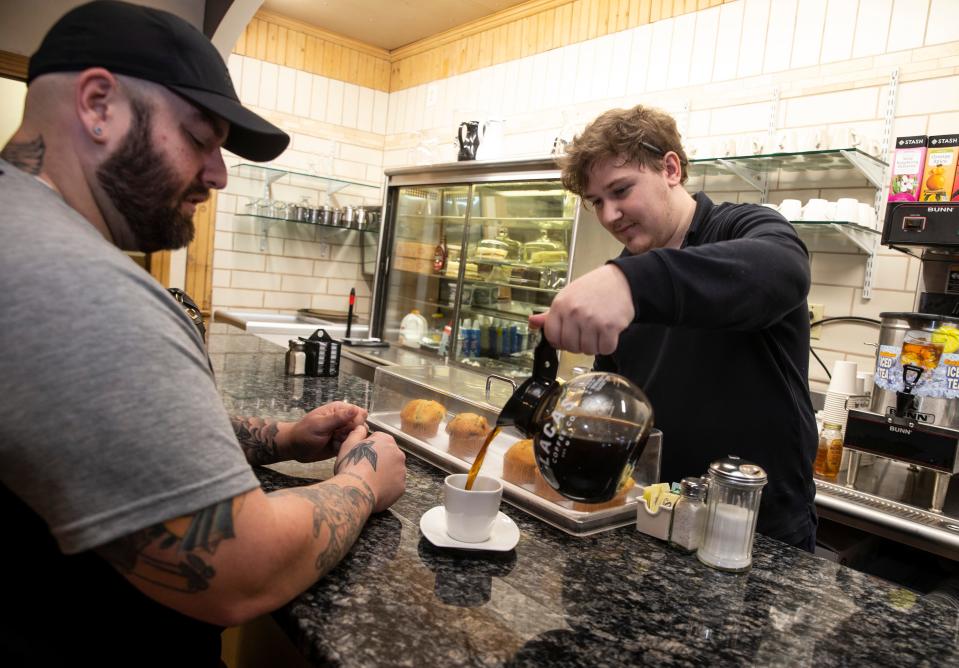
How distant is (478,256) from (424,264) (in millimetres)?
641

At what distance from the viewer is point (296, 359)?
229 centimetres

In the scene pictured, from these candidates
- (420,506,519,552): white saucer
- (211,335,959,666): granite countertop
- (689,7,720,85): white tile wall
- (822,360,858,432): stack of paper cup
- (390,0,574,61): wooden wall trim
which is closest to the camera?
(211,335,959,666): granite countertop

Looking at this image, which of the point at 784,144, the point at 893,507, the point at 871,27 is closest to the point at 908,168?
the point at 784,144

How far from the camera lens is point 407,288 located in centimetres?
516

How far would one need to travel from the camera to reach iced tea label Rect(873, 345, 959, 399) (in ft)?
6.68

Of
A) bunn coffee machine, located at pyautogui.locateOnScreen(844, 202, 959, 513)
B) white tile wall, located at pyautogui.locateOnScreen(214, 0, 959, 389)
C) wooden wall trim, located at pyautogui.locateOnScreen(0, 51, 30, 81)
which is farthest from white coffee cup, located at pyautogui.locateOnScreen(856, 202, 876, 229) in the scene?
wooden wall trim, located at pyautogui.locateOnScreen(0, 51, 30, 81)

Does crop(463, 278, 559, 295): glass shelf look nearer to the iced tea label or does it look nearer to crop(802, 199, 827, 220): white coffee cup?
crop(802, 199, 827, 220): white coffee cup

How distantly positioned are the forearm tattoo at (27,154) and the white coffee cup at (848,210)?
2764mm

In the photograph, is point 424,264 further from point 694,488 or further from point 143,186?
point 143,186

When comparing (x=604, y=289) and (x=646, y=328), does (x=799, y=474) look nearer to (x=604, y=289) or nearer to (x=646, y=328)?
(x=646, y=328)

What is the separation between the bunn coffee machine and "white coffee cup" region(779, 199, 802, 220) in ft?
1.58

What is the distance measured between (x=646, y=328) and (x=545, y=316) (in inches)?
32.8

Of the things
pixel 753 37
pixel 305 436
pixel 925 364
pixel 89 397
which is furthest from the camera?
pixel 753 37

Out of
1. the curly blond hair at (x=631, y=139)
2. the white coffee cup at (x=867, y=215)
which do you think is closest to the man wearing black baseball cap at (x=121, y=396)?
the curly blond hair at (x=631, y=139)
